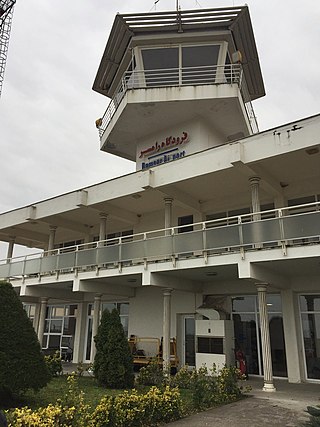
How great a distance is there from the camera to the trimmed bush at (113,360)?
1246 centimetres

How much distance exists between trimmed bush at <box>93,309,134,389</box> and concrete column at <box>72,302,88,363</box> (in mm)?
10428

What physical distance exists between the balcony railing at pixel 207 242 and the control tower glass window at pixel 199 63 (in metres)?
8.21

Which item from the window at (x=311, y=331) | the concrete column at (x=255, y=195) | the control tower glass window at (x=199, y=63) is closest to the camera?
the concrete column at (x=255, y=195)

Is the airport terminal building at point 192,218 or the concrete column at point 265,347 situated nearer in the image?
the concrete column at point 265,347

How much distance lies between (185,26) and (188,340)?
52.3 ft

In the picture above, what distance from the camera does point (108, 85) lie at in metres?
25.7

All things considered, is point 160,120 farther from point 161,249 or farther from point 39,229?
point 39,229

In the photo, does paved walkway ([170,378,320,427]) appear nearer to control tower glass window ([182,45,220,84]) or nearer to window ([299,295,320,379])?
window ([299,295,320,379])

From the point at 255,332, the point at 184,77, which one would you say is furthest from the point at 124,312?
the point at 184,77

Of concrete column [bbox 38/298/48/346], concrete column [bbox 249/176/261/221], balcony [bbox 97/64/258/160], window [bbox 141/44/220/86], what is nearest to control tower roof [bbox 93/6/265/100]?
window [bbox 141/44/220/86]

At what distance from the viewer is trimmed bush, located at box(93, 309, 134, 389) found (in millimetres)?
12461

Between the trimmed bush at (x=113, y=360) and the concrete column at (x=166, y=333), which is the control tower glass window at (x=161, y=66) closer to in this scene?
the concrete column at (x=166, y=333)

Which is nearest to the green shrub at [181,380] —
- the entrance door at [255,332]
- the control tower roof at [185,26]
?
the entrance door at [255,332]

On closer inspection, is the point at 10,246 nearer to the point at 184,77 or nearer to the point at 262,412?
the point at 184,77
